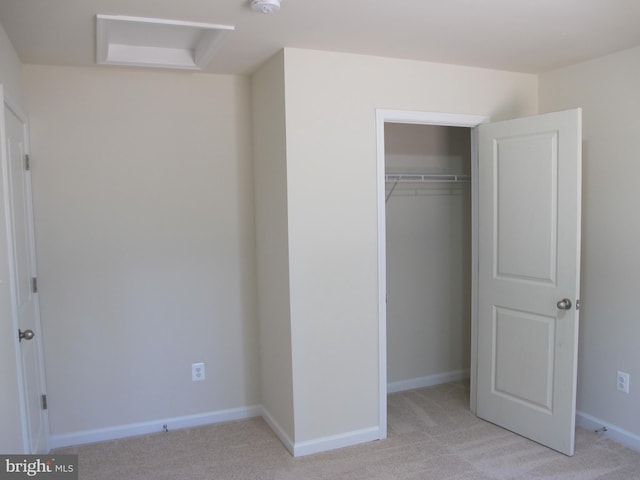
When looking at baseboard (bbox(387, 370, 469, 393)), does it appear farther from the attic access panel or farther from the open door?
the attic access panel

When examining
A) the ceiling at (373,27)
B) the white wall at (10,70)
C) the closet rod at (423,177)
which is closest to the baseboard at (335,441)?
the closet rod at (423,177)

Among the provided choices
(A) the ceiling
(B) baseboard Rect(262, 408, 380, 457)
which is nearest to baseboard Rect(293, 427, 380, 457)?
(B) baseboard Rect(262, 408, 380, 457)

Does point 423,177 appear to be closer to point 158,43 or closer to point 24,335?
point 158,43

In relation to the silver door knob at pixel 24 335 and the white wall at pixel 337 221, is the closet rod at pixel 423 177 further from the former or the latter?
the silver door knob at pixel 24 335

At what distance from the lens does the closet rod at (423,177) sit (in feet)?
12.3

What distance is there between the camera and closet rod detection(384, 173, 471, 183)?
12.3ft

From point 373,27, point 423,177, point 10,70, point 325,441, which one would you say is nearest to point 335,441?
point 325,441

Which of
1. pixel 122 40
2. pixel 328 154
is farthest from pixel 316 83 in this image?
pixel 122 40

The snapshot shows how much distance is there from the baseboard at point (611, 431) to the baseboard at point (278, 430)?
1918mm

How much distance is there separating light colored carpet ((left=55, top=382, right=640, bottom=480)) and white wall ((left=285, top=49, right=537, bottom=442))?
0.22 meters

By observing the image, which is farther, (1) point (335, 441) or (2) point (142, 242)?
(2) point (142, 242)

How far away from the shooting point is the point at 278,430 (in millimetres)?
3170

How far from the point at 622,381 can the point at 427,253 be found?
1.55 m

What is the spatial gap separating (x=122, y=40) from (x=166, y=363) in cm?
200
